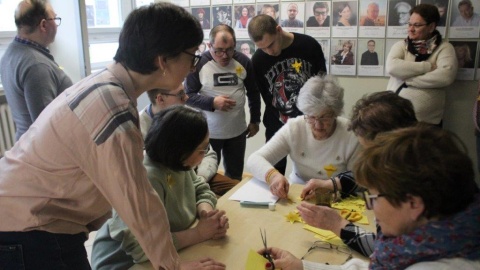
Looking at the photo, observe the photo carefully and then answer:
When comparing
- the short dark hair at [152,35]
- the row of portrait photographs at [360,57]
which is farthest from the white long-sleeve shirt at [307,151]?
the row of portrait photographs at [360,57]

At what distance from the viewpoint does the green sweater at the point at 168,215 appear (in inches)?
49.9

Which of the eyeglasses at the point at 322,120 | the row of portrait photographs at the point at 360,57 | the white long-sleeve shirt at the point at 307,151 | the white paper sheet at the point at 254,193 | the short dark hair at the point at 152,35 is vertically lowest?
the white paper sheet at the point at 254,193

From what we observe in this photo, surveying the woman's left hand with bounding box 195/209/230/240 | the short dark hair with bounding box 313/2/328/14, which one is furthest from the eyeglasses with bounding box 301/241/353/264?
the short dark hair with bounding box 313/2/328/14

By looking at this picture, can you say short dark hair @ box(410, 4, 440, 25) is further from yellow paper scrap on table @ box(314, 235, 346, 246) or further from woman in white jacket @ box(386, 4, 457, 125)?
yellow paper scrap on table @ box(314, 235, 346, 246)

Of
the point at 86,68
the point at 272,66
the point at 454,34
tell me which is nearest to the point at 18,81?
the point at 86,68

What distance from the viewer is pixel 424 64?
2.74 metres

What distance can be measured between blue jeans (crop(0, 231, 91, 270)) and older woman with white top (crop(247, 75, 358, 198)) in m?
1.02

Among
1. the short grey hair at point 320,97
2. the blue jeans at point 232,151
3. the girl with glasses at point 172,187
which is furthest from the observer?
the blue jeans at point 232,151

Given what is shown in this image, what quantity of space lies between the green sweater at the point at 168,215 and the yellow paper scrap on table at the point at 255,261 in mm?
268

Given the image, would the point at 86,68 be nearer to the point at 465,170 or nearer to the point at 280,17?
the point at 280,17

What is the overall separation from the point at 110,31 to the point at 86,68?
2.79 feet

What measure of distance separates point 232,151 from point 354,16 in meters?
1.51

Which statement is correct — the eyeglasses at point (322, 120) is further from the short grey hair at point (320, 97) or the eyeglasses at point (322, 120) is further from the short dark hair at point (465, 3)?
the short dark hair at point (465, 3)

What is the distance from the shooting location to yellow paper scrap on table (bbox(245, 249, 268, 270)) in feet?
3.97
